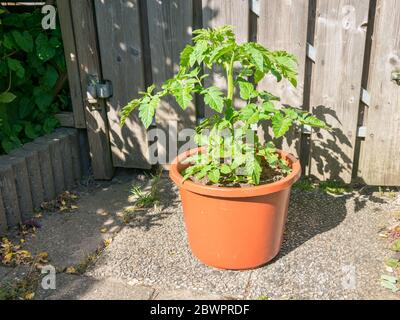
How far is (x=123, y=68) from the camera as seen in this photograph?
12.0ft

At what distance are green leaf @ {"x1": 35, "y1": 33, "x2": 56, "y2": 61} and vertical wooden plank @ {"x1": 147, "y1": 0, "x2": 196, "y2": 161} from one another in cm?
76

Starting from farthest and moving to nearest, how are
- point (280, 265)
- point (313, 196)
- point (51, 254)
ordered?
point (313, 196)
point (51, 254)
point (280, 265)

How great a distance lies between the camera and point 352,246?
3.04 m

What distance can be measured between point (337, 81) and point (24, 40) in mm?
2221

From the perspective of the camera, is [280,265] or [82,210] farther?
[82,210]

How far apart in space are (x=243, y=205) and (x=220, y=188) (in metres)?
0.16

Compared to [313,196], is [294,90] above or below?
above

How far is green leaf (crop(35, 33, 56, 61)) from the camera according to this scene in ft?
11.8

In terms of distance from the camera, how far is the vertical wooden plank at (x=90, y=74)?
3.59 meters

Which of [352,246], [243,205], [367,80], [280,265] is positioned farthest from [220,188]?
[367,80]

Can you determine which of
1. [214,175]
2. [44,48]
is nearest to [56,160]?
[44,48]
